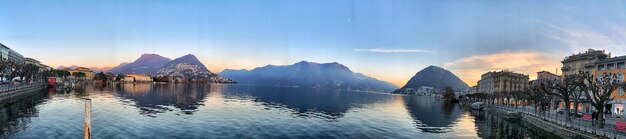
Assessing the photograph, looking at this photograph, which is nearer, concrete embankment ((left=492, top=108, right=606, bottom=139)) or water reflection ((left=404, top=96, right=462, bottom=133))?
concrete embankment ((left=492, top=108, right=606, bottom=139))

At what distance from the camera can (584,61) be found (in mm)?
98562

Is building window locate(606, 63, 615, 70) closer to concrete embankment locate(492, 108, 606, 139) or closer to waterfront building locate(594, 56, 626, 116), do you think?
waterfront building locate(594, 56, 626, 116)

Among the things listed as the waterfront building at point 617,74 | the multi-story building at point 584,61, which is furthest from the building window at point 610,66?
the multi-story building at point 584,61

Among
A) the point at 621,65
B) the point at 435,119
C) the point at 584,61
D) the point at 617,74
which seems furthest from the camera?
the point at 584,61

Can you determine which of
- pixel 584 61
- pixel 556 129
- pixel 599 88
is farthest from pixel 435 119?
pixel 584 61

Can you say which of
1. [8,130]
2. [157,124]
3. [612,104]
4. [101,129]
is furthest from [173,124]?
[612,104]

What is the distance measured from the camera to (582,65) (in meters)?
99.1

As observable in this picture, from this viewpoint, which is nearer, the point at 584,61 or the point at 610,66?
the point at 610,66

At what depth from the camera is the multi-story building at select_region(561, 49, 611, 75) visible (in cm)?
9375

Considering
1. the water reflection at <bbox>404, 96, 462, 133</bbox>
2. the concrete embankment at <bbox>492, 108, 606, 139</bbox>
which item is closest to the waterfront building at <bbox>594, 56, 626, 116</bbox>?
the concrete embankment at <bbox>492, 108, 606, 139</bbox>

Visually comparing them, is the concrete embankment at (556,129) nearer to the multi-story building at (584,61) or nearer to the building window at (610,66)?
the building window at (610,66)

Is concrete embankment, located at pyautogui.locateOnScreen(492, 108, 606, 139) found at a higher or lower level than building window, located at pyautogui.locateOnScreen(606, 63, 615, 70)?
lower

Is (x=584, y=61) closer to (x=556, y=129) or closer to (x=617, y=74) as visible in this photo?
(x=617, y=74)

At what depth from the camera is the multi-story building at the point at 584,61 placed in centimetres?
9375
